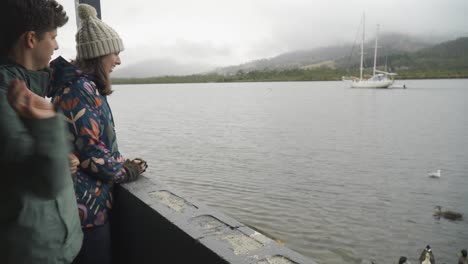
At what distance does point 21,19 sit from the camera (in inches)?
54.0

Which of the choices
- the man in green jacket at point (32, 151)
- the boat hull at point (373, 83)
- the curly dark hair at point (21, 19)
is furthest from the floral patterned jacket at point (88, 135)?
the boat hull at point (373, 83)

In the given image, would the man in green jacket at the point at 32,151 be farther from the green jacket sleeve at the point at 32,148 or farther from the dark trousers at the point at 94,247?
the dark trousers at the point at 94,247

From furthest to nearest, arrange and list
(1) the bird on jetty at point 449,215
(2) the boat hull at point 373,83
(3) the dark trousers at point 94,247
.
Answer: (2) the boat hull at point 373,83
(1) the bird on jetty at point 449,215
(3) the dark trousers at point 94,247

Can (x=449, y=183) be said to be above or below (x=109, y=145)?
below

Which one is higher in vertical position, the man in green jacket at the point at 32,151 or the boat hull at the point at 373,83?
the boat hull at the point at 373,83

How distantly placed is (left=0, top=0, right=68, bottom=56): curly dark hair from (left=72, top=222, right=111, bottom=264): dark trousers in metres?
1.24

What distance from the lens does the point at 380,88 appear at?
9212 centimetres

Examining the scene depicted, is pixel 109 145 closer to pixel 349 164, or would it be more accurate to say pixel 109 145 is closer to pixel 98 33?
pixel 98 33

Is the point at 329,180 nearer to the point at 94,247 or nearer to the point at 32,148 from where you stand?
the point at 94,247

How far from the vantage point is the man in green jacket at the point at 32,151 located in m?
1.11

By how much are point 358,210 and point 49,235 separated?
11578mm

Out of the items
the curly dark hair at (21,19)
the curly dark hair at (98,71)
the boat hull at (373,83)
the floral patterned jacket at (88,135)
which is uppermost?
the boat hull at (373,83)

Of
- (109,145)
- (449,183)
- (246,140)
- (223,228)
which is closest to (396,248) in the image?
(449,183)

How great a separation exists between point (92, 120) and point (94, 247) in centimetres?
79
